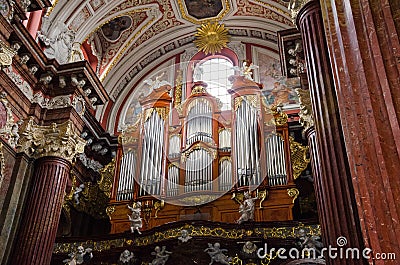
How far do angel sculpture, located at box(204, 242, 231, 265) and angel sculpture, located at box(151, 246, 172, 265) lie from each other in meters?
0.78

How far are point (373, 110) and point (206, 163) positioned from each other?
7.72 m

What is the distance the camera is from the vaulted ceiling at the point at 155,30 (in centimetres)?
1244

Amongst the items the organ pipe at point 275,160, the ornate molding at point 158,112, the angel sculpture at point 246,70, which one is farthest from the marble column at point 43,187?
the angel sculpture at point 246,70

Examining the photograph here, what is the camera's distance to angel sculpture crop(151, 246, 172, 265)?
8.70m

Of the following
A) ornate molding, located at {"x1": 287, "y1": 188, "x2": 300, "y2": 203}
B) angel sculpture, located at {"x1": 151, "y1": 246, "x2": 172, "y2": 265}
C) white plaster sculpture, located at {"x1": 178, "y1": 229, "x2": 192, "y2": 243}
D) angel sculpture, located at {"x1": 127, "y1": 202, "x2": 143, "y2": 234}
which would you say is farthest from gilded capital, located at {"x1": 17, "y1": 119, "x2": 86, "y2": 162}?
ornate molding, located at {"x1": 287, "y1": 188, "x2": 300, "y2": 203}

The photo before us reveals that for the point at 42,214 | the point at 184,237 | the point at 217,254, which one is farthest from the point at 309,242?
the point at 42,214

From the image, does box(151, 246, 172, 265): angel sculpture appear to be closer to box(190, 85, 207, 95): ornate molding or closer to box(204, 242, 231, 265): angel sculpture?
Answer: box(204, 242, 231, 265): angel sculpture

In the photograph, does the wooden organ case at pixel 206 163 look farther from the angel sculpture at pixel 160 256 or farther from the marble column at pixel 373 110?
the marble column at pixel 373 110

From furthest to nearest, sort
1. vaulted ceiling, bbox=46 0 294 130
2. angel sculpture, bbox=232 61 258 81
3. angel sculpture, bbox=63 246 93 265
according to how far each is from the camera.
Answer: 1. vaulted ceiling, bbox=46 0 294 130
2. angel sculpture, bbox=232 61 258 81
3. angel sculpture, bbox=63 246 93 265

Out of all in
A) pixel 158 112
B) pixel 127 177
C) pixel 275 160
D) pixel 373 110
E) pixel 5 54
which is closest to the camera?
pixel 373 110

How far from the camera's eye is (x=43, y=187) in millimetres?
8281

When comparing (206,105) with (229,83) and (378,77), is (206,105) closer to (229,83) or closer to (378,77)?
(229,83)

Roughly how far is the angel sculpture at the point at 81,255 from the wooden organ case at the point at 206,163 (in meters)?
0.96

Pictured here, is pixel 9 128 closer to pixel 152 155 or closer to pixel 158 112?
pixel 152 155
